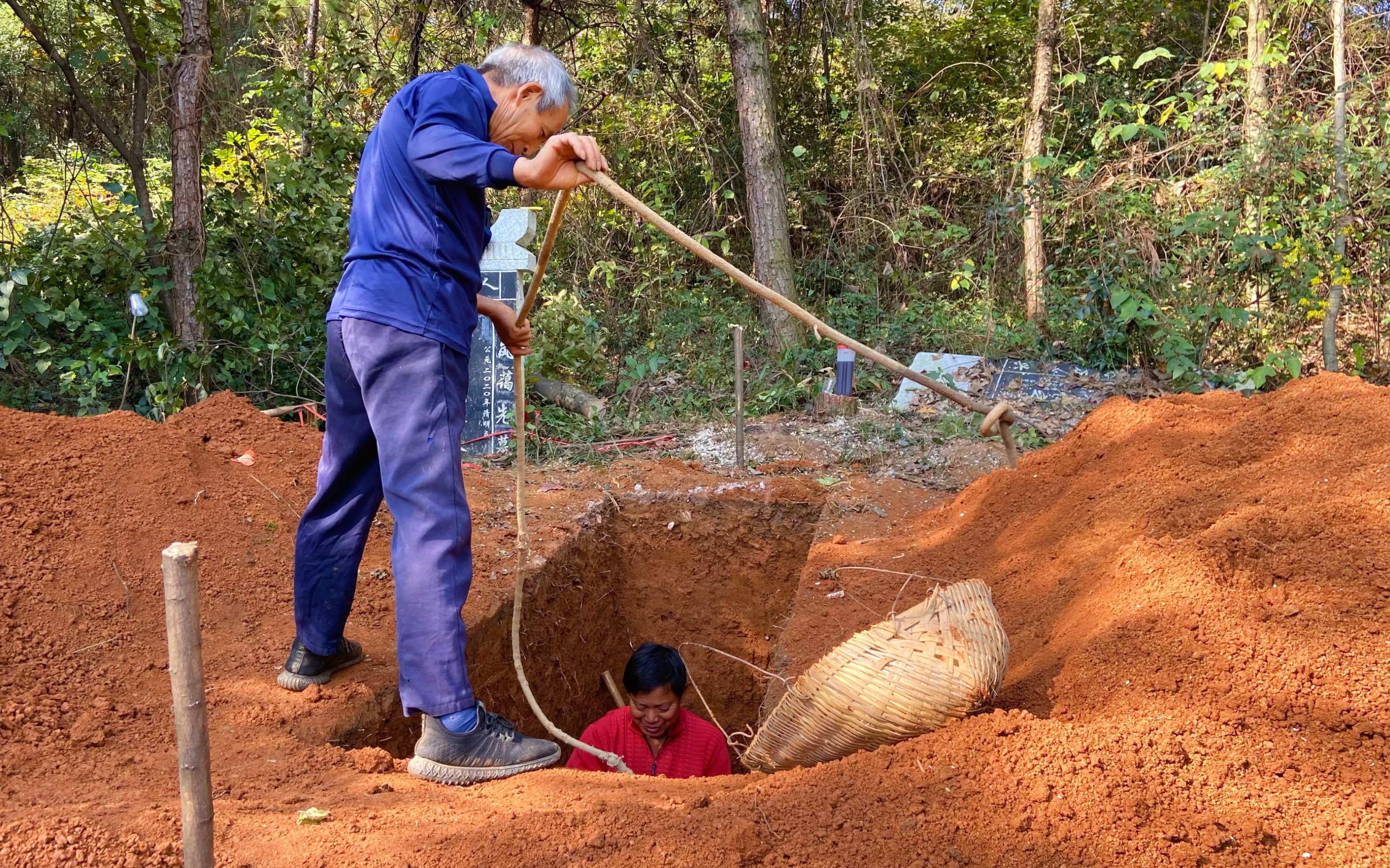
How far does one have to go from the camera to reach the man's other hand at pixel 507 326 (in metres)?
3.10

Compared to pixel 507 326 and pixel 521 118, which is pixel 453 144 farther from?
pixel 507 326

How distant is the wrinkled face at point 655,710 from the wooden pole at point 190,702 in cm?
214

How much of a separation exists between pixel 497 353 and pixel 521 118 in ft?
13.7

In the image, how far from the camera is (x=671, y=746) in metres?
3.67

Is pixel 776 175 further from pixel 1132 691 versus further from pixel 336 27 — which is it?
pixel 1132 691

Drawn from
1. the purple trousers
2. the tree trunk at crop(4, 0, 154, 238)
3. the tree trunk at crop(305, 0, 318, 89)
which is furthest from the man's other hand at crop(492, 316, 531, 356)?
the tree trunk at crop(305, 0, 318, 89)

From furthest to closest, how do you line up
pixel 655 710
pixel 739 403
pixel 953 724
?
pixel 739 403 → pixel 655 710 → pixel 953 724

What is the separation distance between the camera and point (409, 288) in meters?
2.54

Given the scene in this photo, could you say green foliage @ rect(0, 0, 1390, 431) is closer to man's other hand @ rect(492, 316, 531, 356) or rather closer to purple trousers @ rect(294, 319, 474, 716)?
man's other hand @ rect(492, 316, 531, 356)

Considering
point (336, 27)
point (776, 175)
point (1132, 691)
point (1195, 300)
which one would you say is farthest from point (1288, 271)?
point (336, 27)

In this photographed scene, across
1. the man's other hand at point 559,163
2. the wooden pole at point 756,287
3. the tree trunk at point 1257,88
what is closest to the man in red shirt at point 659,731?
the wooden pole at point 756,287

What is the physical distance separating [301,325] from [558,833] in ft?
19.0

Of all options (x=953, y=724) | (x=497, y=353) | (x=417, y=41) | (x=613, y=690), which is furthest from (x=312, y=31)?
(x=953, y=724)

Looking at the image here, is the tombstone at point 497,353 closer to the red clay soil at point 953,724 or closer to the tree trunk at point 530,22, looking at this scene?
the red clay soil at point 953,724
